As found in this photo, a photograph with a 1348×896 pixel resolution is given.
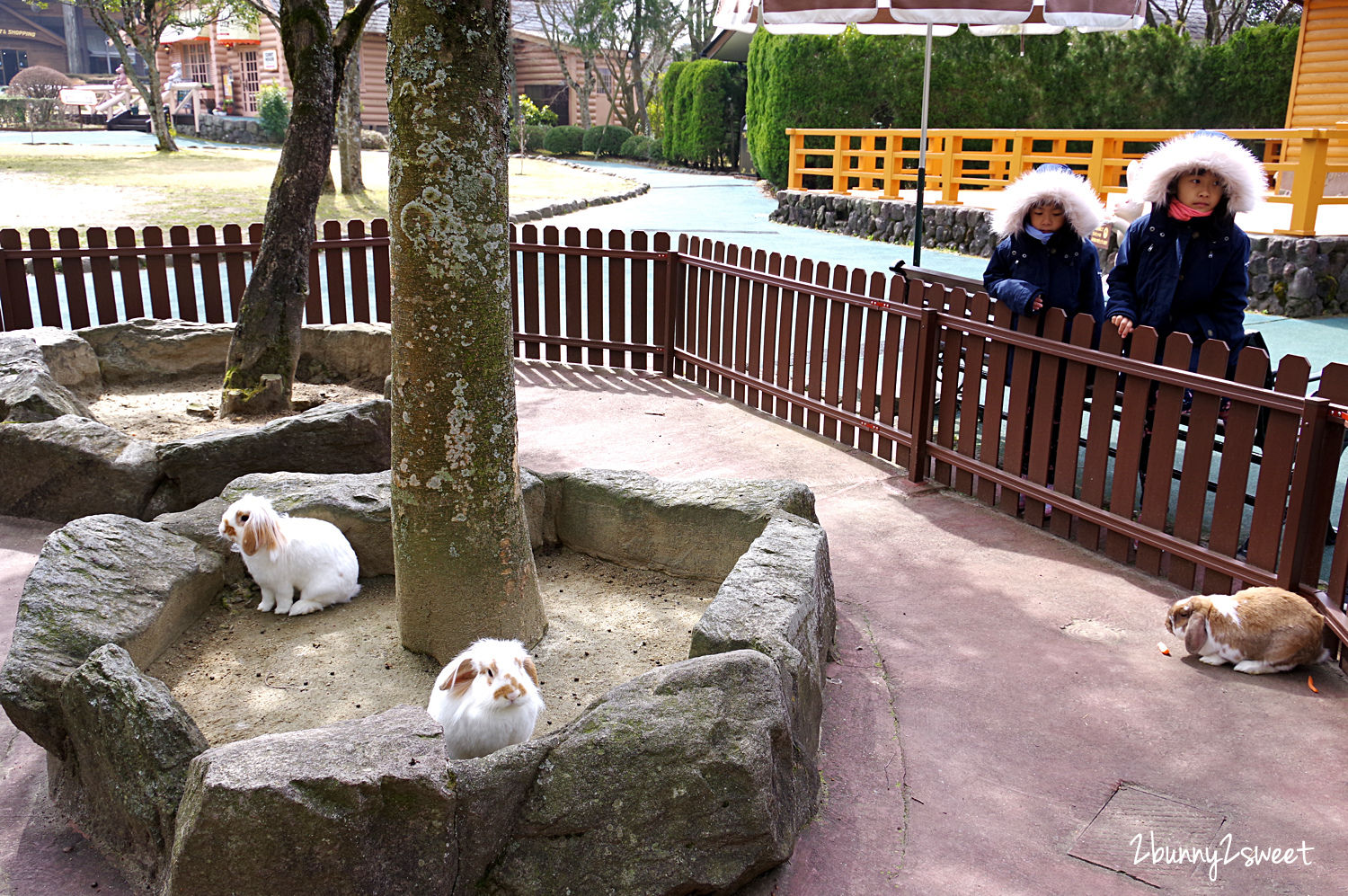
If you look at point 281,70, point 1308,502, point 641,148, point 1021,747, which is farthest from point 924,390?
point 281,70

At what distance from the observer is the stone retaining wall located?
11.5 m

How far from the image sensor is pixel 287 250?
629 cm

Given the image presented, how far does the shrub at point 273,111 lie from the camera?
125 feet

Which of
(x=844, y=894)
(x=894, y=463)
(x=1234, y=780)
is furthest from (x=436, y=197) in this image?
(x=894, y=463)

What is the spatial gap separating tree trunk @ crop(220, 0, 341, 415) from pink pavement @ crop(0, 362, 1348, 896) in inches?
59.5

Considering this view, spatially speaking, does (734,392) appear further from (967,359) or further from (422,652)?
(422,652)

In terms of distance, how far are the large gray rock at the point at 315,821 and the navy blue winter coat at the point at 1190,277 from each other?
428 centimetres

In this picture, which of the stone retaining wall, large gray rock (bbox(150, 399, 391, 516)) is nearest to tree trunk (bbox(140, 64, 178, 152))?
the stone retaining wall

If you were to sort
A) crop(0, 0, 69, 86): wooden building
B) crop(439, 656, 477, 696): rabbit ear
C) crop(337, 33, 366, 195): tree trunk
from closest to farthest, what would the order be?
crop(439, 656, 477, 696): rabbit ear < crop(337, 33, 366, 195): tree trunk < crop(0, 0, 69, 86): wooden building

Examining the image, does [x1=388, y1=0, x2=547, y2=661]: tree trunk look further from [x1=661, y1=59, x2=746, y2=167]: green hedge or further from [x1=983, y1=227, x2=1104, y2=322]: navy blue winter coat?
[x1=661, y1=59, x2=746, y2=167]: green hedge

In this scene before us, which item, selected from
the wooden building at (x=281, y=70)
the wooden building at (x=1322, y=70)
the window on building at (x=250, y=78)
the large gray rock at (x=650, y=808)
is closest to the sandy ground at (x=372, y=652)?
the large gray rock at (x=650, y=808)

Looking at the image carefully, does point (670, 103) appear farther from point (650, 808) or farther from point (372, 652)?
point (650, 808)

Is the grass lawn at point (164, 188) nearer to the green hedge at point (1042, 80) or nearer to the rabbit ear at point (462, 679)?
the green hedge at point (1042, 80)

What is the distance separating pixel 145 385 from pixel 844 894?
6065 millimetres
